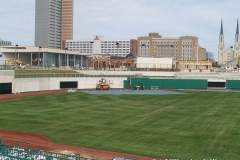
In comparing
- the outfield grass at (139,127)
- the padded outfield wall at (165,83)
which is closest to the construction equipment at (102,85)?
the padded outfield wall at (165,83)

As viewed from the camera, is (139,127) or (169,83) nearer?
(139,127)

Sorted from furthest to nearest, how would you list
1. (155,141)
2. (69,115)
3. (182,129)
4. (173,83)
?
(173,83) → (69,115) → (182,129) → (155,141)

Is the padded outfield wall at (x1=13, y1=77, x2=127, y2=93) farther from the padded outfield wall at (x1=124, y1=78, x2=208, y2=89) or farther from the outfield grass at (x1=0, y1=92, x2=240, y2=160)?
the outfield grass at (x1=0, y1=92, x2=240, y2=160)

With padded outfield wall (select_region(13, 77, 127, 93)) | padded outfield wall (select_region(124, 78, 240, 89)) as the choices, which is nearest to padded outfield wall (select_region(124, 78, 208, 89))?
padded outfield wall (select_region(124, 78, 240, 89))

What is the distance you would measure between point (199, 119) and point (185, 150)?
13.6 m

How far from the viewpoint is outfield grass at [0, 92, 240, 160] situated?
77.8 feet

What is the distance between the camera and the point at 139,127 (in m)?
31.4

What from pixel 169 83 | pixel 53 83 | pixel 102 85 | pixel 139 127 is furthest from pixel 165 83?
pixel 139 127

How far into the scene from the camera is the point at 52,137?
90.3ft

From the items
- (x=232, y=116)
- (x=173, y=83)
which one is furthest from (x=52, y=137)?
(x=173, y=83)

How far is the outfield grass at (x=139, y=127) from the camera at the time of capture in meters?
23.7

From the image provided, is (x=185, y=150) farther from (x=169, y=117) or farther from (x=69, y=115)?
(x=69, y=115)

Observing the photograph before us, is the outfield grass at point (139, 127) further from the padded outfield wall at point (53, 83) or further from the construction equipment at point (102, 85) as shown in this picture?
the construction equipment at point (102, 85)

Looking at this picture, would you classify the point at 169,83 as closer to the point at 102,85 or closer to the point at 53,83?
the point at 102,85
